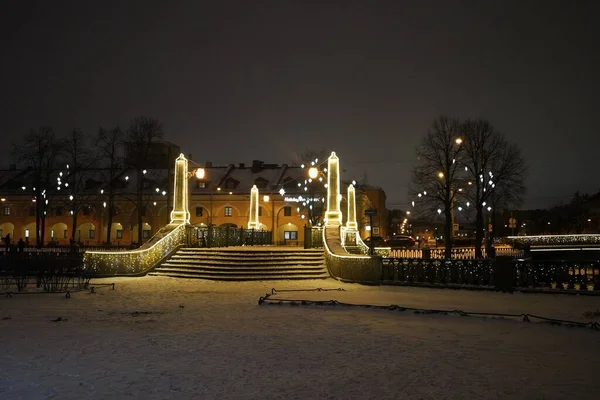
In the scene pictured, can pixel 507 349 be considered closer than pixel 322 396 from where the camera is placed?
No

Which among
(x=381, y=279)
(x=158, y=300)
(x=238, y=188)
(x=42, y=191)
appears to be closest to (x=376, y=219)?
(x=238, y=188)

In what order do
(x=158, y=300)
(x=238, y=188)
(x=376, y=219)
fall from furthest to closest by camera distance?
(x=376, y=219) < (x=238, y=188) < (x=158, y=300)

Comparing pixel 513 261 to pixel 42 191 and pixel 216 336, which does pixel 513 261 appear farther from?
pixel 42 191

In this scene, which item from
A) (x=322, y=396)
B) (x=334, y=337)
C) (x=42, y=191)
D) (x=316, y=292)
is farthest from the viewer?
(x=42, y=191)

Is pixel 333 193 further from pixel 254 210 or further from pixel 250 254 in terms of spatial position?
pixel 254 210

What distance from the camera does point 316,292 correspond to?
16969mm

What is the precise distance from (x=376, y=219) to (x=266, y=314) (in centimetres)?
6117

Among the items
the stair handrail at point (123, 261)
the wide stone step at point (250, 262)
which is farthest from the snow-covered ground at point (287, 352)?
the stair handrail at point (123, 261)

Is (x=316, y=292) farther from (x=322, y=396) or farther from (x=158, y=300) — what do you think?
(x=322, y=396)

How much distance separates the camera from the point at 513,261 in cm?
1717

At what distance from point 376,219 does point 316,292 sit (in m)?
56.3

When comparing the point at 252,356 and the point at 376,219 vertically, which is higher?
the point at 376,219

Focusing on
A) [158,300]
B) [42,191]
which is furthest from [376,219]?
[158,300]

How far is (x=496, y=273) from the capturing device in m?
17.4
